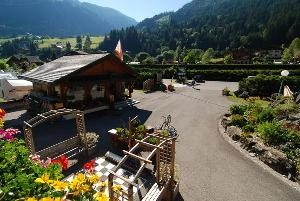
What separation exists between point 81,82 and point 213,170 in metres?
14.4

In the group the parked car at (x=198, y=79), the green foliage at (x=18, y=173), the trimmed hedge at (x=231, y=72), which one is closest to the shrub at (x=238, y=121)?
the green foliage at (x=18, y=173)

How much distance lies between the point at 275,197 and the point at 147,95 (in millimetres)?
23103

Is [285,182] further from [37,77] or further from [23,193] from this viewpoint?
[37,77]

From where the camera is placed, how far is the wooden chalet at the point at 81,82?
75.8ft

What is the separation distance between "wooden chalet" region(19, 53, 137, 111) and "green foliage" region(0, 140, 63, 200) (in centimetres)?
1643

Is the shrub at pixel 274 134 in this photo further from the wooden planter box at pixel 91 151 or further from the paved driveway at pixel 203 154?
the wooden planter box at pixel 91 151

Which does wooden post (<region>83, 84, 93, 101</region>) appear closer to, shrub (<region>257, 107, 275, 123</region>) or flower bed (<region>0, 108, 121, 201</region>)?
shrub (<region>257, 107, 275, 123</region>)

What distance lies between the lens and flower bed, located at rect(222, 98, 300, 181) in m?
14.0

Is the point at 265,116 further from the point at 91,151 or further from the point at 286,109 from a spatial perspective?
the point at 91,151

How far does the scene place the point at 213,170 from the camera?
45.8ft

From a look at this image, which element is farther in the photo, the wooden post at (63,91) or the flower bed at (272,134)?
the wooden post at (63,91)

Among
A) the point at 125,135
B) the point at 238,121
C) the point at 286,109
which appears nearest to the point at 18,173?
the point at 125,135

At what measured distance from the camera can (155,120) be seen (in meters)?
22.9

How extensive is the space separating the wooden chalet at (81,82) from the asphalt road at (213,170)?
5757 mm
